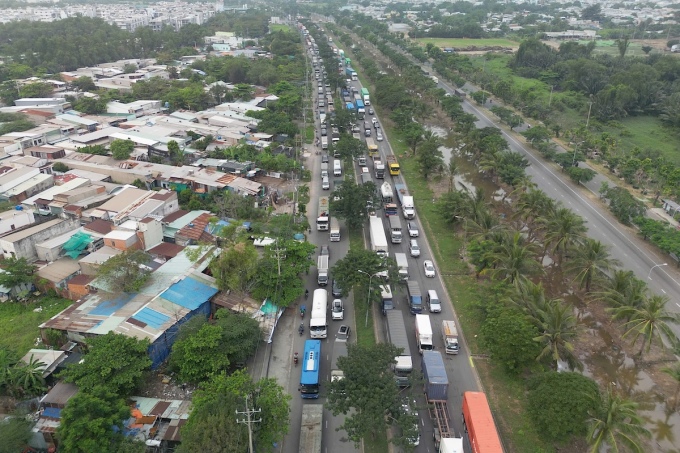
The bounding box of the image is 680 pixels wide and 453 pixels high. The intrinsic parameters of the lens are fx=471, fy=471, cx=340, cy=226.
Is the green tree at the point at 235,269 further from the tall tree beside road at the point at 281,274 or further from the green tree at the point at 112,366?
the green tree at the point at 112,366

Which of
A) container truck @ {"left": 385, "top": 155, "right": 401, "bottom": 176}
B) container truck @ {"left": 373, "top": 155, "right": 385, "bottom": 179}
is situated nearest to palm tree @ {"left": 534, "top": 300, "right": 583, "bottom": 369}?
container truck @ {"left": 373, "top": 155, "right": 385, "bottom": 179}

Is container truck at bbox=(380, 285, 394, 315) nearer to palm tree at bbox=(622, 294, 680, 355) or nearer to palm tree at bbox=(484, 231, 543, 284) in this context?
palm tree at bbox=(484, 231, 543, 284)

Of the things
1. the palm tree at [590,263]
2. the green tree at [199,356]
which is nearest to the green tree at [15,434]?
the green tree at [199,356]

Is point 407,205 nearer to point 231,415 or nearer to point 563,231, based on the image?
point 563,231

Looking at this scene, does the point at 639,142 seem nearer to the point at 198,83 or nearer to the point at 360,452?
the point at 360,452

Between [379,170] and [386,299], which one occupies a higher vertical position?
[379,170]

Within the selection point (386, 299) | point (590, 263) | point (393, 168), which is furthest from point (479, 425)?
point (393, 168)
